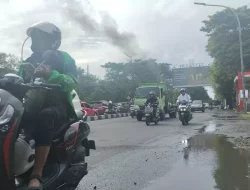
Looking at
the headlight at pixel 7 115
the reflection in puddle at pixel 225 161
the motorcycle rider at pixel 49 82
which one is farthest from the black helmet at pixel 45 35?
the reflection in puddle at pixel 225 161

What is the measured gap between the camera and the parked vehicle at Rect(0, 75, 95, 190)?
2.54 m

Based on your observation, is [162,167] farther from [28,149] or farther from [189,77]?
[189,77]

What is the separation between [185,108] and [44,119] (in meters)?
12.9

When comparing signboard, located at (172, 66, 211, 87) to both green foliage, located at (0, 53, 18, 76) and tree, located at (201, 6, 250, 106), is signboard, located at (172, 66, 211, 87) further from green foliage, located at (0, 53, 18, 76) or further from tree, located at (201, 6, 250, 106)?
green foliage, located at (0, 53, 18, 76)

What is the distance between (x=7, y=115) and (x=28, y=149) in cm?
43

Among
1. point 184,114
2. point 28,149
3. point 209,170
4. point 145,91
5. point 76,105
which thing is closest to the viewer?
point 28,149

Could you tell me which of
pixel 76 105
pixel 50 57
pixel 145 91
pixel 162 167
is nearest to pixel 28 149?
pixel 50 57

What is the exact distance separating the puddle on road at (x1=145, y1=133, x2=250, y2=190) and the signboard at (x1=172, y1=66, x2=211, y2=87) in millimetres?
56310

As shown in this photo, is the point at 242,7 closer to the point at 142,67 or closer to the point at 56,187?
the point at 142,67

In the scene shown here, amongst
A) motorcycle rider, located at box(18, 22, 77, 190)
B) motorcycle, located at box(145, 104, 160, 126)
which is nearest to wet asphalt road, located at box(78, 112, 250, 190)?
motorcycle rider, located at box(18, 22, 77, 190)

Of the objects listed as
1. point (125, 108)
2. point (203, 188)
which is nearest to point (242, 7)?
point (125, 108)

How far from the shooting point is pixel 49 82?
317 centimetres

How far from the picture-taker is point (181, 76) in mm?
63969

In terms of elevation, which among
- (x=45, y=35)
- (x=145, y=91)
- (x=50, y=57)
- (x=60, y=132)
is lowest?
(x=60, y=132)
